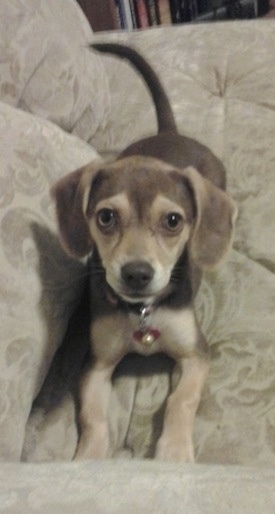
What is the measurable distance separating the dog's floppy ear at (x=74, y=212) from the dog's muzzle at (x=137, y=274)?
12cm

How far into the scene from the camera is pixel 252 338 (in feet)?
3.84

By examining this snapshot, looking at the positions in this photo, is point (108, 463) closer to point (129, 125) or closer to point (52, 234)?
point (52, 234)

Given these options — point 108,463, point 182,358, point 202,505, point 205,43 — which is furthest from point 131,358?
point 205,43

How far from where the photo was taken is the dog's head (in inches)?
42.5

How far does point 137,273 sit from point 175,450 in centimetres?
27

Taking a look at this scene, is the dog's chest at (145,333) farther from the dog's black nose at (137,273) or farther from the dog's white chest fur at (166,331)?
the dog's black nose at (137,273)

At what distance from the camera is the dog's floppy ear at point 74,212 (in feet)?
3.76

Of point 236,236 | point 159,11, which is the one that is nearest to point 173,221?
point 236,236

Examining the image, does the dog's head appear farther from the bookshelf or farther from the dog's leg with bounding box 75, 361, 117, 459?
the bookshelf

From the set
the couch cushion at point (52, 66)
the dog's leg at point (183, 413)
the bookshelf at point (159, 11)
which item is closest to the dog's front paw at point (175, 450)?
the dog's leg at point (183, 413)

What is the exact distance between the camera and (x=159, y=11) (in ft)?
8.77

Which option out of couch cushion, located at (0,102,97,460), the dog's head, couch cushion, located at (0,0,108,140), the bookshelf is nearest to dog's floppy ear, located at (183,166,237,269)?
the dog's head

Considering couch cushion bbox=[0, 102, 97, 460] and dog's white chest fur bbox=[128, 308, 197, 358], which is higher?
couch cushion bbox=[0, 102, 97, 460]

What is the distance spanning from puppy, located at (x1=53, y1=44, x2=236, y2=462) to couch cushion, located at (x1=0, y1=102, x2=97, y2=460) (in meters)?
0.04
